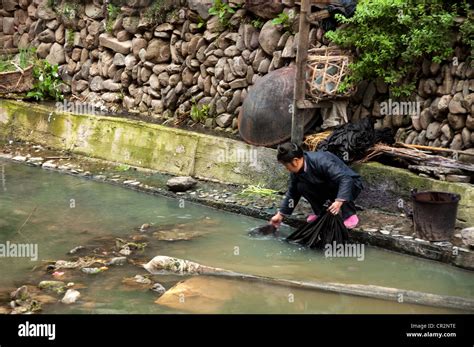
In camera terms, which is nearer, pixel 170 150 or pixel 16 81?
pixel 170 150

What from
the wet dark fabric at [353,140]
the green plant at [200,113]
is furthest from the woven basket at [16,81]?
the wet dark fabric at [353,140]

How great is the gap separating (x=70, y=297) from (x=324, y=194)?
3.27m

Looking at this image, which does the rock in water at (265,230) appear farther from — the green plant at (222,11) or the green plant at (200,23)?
the green plant at (200,23)

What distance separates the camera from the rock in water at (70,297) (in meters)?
7.36

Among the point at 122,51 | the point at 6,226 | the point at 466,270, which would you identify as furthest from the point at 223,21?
the point at 466,270

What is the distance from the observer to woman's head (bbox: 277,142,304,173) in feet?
28.8

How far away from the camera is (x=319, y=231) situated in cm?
889

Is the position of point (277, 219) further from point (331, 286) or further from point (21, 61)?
point (21, 61)

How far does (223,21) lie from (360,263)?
553cm

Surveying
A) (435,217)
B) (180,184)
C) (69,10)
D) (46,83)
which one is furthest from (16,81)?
(435,217)

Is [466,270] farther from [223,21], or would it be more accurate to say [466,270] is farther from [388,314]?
[223,21]

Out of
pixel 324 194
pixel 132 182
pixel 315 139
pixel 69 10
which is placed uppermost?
pixel 69 10

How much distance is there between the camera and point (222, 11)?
41.4 ft

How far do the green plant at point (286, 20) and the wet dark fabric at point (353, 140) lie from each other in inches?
84.4
